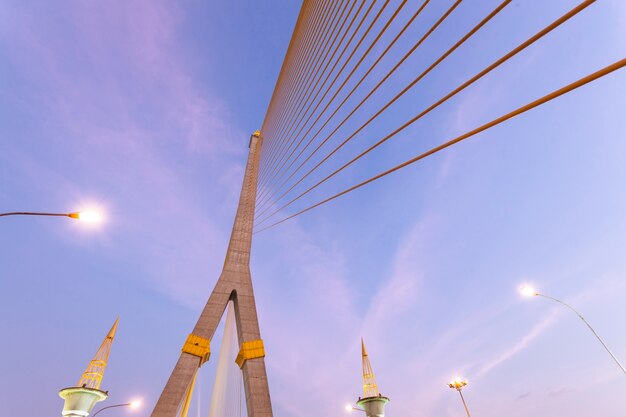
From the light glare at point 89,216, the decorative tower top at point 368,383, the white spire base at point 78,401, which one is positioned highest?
the decorative tower top at point 368,383

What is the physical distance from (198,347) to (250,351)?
173 cm

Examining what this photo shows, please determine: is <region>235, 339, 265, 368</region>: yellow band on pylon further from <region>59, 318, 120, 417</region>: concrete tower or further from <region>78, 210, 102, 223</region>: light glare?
<region>59, 318, 120, 417</region>: concrete tower

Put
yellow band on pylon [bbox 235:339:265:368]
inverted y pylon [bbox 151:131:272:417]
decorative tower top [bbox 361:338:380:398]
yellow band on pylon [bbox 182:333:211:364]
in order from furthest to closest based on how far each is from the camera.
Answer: decorative tower top [bbox 361:338:380:398]
yellow band on pylon [bbox 235:339:265:368]
yellow band on pylon [bbox 182:333:211:364]
inverted y pylon [bbox 151:131:272:417]

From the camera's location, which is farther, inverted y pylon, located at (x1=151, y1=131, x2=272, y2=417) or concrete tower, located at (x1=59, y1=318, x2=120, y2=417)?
concrete tower, located at (x1=59, y1=318, x2=120, y2=417)

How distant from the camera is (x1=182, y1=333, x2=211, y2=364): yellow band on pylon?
11.7 meters

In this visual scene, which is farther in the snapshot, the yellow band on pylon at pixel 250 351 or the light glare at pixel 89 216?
the yellow band on pylon at pixel 250 351

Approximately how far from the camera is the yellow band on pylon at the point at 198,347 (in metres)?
11.7

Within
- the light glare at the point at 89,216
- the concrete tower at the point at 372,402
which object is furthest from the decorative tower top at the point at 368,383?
the light glare at the point at 89,216

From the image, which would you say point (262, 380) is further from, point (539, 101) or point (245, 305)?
point (539, 101)

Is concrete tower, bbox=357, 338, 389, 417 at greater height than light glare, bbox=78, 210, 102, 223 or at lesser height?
greater

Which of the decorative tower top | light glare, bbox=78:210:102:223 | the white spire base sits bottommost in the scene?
light glare, bbox=78:210:102:223

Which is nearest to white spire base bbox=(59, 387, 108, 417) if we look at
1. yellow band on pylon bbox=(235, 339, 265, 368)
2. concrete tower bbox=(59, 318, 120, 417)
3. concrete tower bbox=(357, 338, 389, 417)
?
concrete tower bbox=(59, 318, 120, 417)

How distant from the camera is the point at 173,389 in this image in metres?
10.8

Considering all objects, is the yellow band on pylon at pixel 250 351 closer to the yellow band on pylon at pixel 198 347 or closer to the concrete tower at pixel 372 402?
the yellow band on pylon at pixel 198 347
